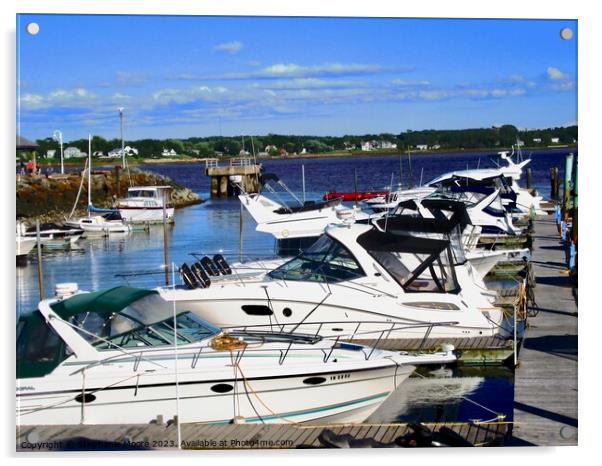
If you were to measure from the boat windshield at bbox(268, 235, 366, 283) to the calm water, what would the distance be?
1682 mm

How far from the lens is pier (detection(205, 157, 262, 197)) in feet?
137

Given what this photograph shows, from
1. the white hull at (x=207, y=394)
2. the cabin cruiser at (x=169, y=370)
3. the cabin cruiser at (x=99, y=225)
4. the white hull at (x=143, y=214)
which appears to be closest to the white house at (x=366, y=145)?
the cabin cruiser at (x=169, y=370)

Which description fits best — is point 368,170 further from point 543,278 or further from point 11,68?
point 11,68

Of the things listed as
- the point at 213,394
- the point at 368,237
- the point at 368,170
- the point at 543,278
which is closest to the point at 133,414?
the point at 213,394

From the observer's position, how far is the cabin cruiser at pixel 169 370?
9.58 meters

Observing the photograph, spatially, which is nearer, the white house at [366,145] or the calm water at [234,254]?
the calm water at [234,254]

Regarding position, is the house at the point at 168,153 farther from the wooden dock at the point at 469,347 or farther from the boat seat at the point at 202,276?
the wooden dock at the point at 469,347

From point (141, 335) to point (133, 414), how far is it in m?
0.82

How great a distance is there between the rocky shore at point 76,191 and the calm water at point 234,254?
1.08 metres

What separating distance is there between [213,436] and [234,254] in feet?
20.3

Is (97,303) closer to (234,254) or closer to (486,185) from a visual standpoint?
(234,254)

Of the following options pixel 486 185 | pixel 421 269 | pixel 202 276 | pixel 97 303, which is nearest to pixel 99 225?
pixel 486 185

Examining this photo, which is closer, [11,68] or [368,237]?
[11,68]

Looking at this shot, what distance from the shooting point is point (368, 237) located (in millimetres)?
13039
